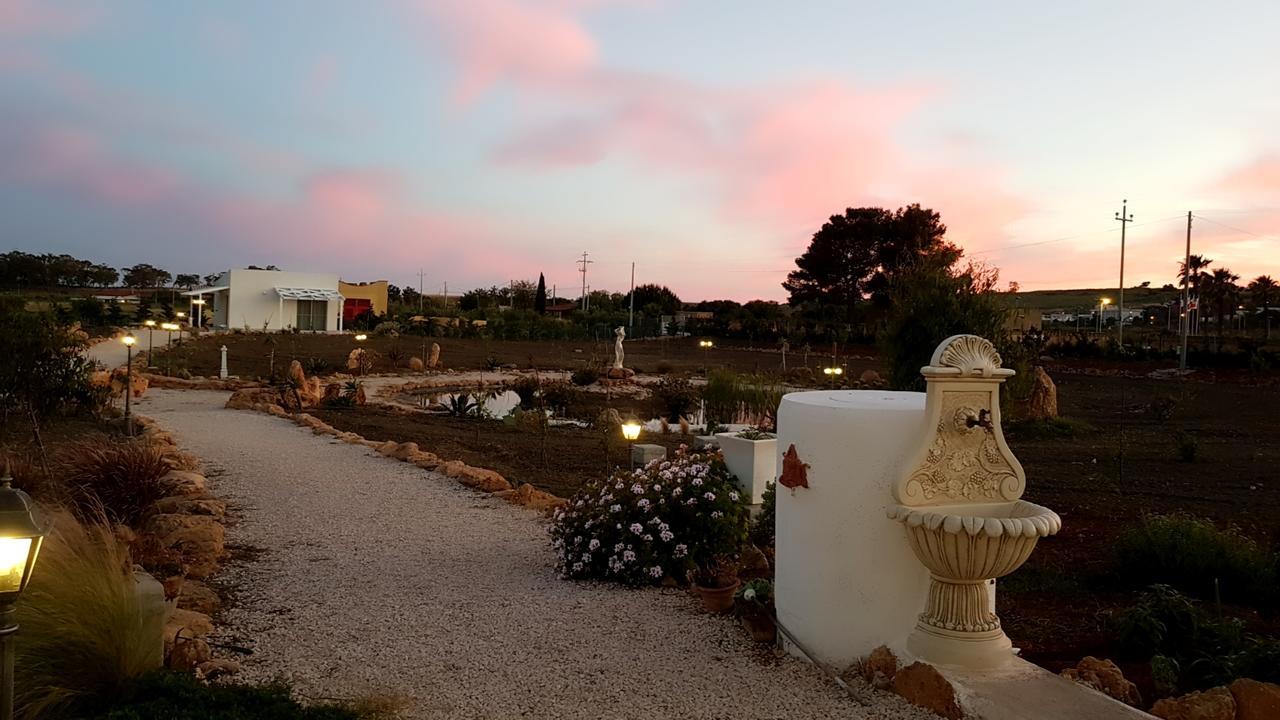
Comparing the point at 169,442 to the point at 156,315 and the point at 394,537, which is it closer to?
the point at 394,537

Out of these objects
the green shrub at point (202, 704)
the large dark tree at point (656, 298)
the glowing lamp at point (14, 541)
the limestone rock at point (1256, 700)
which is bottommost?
the green shrub at point (202, 704)

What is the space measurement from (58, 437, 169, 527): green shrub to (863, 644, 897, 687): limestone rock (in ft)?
17.2

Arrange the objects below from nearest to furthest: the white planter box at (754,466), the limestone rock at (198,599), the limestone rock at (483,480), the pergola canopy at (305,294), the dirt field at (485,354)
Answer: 1. the limestone rock at (198,599)
2. the white planter box at (754,466)
3. the limestone rock at (483,480)
4. the dirt field at (485,354)
5. the pergola canopy at (305,294)

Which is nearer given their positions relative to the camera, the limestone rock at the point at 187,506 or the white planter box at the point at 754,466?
the limestone rock at the point at 187,506

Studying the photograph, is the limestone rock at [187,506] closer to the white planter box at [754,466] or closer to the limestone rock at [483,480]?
the limestone rock at [483,480]

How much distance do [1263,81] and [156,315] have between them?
40160mm

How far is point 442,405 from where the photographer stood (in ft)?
55.6

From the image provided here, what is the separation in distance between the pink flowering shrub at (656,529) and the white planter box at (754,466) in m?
1.40

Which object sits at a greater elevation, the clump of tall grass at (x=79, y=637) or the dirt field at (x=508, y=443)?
the clump of tall grass at (x=79, y=637)

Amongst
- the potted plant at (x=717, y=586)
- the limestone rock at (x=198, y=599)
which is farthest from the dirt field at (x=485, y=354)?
the limestone rock at (x=198, y=599)

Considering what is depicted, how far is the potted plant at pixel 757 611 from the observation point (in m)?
4.20

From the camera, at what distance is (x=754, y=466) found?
271 inches

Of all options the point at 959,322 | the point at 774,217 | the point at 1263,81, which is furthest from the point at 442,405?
the point at 774,217

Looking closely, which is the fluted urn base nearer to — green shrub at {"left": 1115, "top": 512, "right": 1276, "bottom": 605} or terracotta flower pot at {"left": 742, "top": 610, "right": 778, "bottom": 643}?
terracotta flower pot at {"left": 742, "top": 610, "right": 778, "bottom": 643}
